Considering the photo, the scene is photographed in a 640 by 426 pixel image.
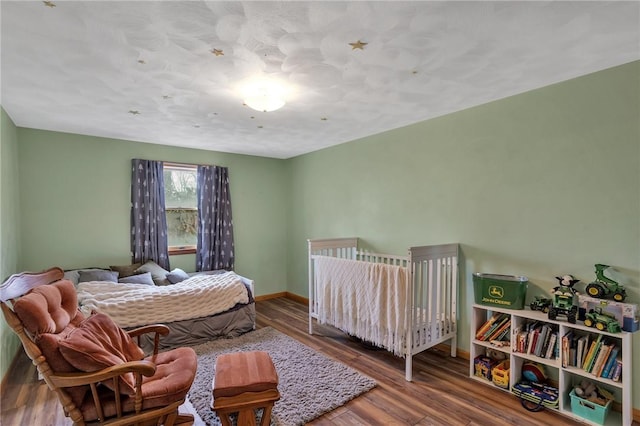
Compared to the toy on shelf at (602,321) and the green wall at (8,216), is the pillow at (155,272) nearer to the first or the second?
the green wall at (8,216)

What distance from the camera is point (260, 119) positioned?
322 cm

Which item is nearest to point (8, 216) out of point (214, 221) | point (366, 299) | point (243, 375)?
point (214, 221)

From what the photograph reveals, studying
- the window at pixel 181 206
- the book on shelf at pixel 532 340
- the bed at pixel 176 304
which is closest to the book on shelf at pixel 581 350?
the book on shelf at pixel 532 340

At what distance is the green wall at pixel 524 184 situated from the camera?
2.12 m

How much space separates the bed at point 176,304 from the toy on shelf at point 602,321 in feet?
10.3

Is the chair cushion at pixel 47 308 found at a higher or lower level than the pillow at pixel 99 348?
higher

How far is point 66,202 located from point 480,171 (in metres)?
4.63

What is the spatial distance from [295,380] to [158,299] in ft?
5.33

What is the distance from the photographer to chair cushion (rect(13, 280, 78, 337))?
1.44 metres

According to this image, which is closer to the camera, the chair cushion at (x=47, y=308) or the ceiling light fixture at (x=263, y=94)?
the chair cushion at (x=47, y=308)

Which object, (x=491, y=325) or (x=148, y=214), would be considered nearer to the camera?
(x=491, y=325)

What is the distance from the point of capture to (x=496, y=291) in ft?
8.28

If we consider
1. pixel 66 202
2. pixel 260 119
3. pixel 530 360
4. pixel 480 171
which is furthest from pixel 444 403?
pixel 66 202

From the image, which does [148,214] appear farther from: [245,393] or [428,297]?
[428,297]
